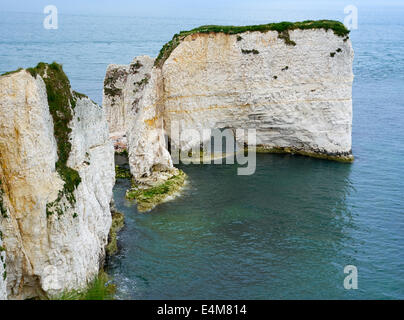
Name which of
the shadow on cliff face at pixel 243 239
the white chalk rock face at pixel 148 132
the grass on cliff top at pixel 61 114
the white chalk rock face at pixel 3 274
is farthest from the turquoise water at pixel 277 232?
the white chalk rock face at pixel 3 274

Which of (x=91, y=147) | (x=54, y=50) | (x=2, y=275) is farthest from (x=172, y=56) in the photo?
(x=54, y=50)

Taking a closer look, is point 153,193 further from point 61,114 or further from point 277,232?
point 61,114

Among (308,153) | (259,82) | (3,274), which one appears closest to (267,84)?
(259,82)

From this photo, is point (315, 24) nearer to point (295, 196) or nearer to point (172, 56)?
point (172, 56)

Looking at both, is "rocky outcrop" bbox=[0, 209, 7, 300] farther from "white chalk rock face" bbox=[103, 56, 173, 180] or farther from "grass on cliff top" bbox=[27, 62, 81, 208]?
"white chalk rock face" bbox=[103, 56, 173, 180]

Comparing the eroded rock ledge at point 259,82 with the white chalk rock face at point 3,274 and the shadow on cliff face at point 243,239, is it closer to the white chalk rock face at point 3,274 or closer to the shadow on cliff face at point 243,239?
the shadow on cliff face at point 243,239

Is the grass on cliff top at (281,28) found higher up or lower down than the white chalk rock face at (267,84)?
higher up
